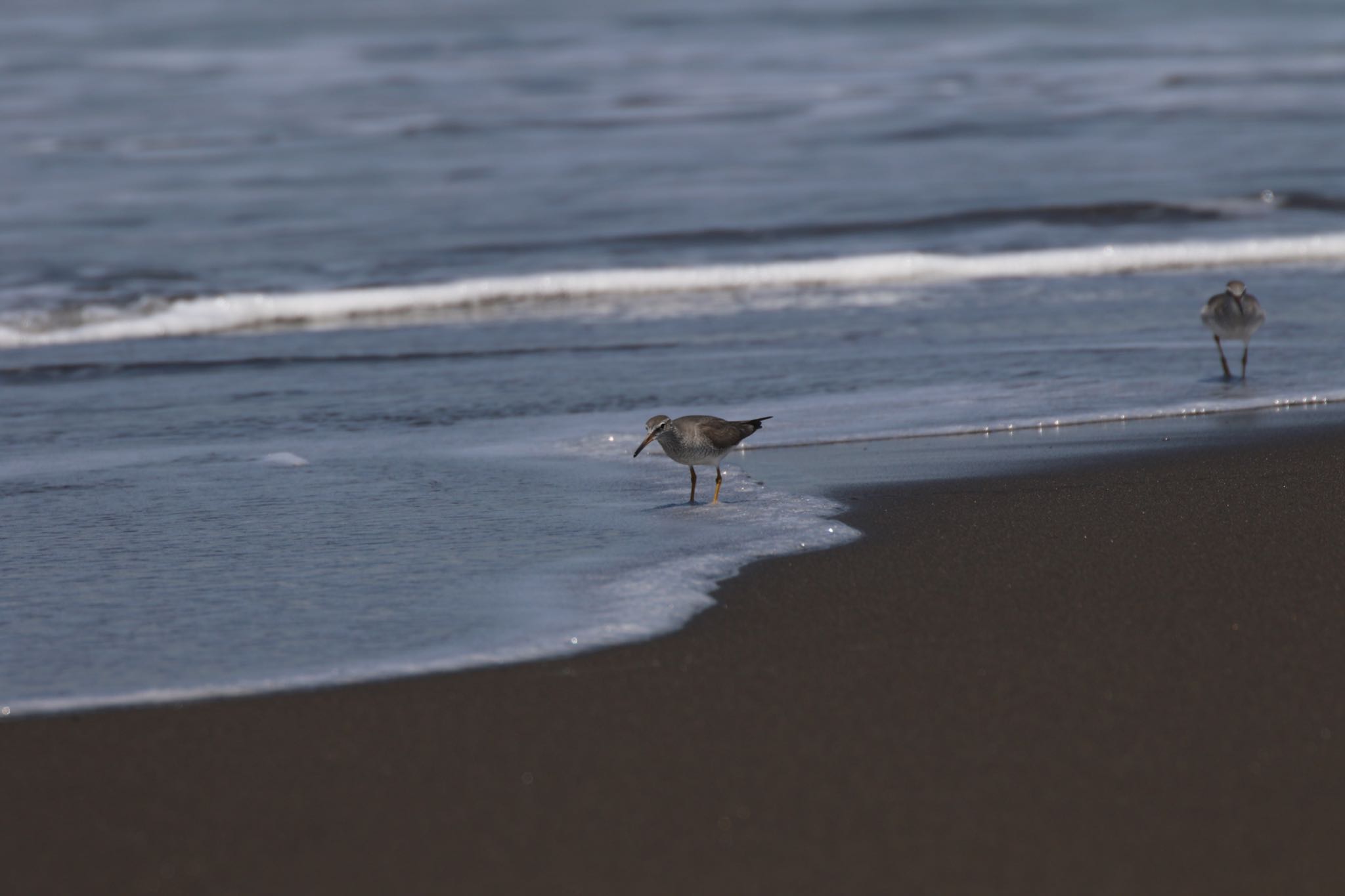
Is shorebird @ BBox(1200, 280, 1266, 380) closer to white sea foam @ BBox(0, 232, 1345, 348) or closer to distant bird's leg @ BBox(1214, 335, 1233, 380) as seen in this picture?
distant bird's leg @ BBox(1214, 335, 1233, 380)

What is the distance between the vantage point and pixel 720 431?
19.7 ft

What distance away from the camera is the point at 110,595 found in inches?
193

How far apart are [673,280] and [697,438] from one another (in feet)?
19.1

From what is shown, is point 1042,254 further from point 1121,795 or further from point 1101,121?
point 1121,795

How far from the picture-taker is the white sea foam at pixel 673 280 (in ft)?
35.6

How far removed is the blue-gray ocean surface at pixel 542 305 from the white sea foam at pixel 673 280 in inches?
1.6

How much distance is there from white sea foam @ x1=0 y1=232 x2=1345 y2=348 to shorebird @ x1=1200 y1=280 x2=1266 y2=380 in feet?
11.0

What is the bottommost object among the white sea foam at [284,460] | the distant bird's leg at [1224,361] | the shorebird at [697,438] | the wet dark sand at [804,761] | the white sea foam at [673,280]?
the wet dark sand at [804,761]

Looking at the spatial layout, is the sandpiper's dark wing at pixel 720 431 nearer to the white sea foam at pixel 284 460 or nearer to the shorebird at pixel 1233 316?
the white sea foam at pixel 284 460

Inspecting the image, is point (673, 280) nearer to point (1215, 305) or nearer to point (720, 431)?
point (1215, 305)

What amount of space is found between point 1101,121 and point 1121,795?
16079 millimetres

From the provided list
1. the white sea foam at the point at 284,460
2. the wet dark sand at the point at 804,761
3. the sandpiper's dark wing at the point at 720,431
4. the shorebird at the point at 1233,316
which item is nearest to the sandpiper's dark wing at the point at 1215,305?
the shorebird at the point at 1233,316

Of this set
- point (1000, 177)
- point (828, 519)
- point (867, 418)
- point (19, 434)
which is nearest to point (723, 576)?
point (828, 519)

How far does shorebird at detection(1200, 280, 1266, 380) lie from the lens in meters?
7.86
